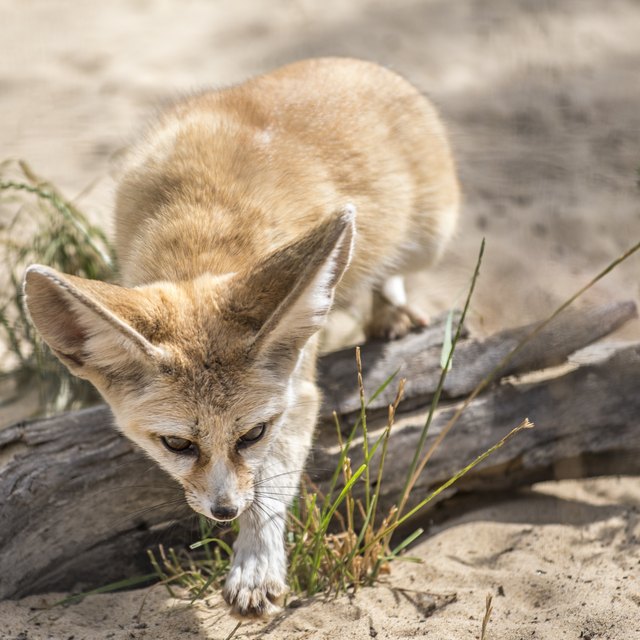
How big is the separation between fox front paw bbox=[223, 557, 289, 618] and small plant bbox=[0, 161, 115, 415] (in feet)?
5.44

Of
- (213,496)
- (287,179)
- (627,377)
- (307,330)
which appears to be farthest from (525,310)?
(213,496)

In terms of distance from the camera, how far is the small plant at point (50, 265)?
4.30m

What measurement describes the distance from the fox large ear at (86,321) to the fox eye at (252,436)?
1.27 feet

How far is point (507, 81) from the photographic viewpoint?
6746 millimetres

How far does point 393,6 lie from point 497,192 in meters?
2.50

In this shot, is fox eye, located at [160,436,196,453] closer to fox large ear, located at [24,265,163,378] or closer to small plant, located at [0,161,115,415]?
fox large ear, located at [24,265,163,378]

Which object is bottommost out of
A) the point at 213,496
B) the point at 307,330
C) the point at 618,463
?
the point at 618,463

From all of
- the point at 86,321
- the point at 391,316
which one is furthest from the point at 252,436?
the point at 391,316

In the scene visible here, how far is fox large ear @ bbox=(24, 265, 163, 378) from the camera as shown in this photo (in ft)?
7.71

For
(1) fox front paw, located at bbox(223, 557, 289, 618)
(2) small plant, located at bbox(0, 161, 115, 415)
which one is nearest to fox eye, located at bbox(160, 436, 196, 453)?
(1) fox front paw, located at bbox(223, 557, 289, 618)

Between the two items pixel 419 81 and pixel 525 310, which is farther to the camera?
pixel 419 81

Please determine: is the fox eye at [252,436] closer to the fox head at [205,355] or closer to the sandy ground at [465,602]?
the fox head at [205,355]

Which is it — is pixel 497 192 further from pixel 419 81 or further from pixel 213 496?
pixel 213 496

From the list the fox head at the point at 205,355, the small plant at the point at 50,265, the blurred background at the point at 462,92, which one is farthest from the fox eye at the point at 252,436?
the blurred background at the point at 462,92
